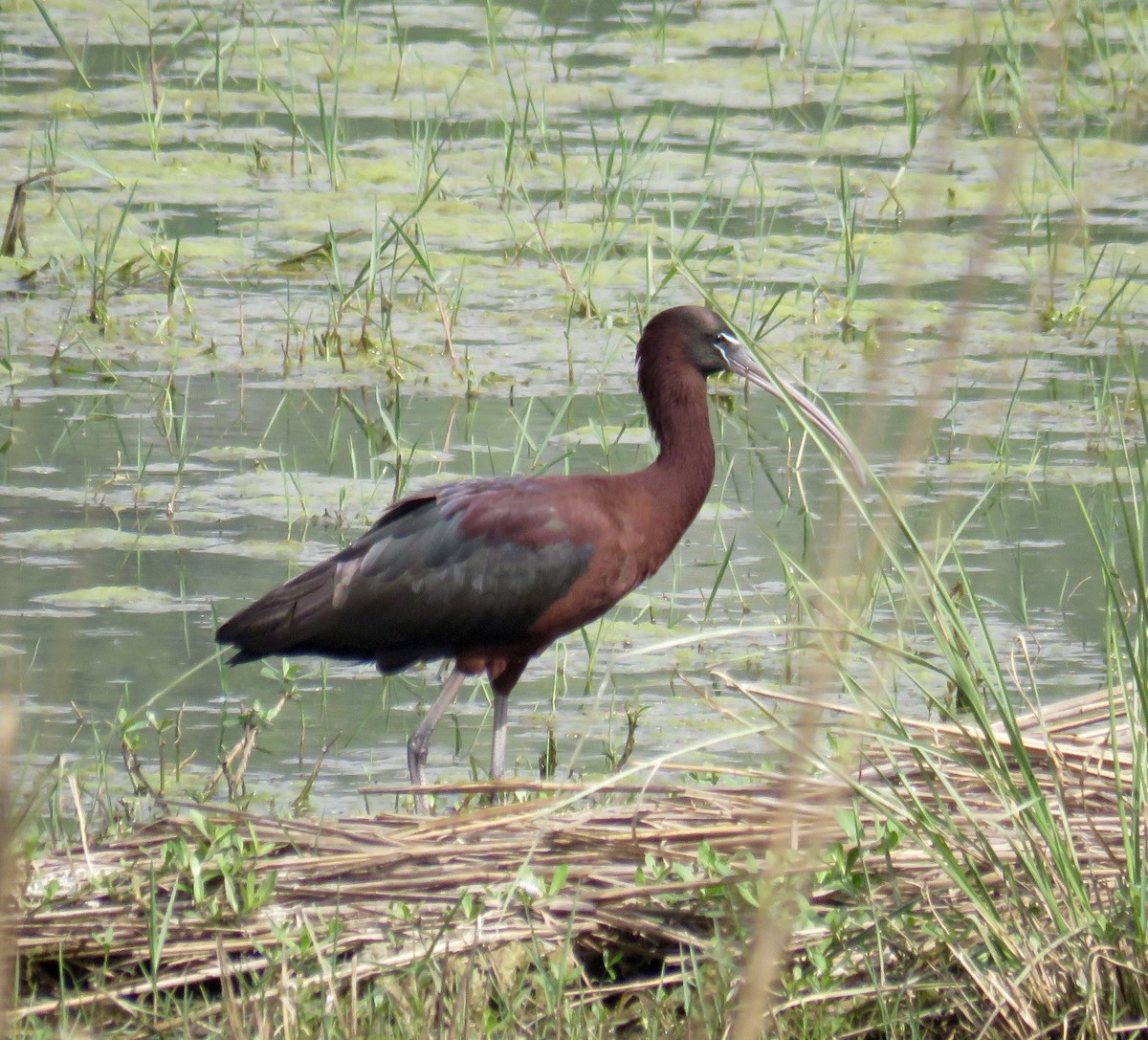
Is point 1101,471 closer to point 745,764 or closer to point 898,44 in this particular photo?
point 745,764

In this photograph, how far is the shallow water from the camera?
5180 millimetres

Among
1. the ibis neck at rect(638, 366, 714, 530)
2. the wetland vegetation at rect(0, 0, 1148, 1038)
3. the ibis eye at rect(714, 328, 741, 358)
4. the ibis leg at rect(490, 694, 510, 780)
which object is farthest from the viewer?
the ibis eye at rect(714, 328, 741, 358)

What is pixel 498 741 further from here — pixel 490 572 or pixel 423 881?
pixel 423 881

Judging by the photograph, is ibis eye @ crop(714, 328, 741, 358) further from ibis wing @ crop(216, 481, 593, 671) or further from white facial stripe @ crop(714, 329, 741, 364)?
ibis wing @ crop(216, 481, 593, 671)

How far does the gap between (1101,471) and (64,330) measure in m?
3.55

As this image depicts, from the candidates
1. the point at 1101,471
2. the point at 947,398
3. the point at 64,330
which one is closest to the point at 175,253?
the point at 64,330

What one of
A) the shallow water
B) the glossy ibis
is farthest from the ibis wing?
the shallow water

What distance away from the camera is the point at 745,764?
4.64m

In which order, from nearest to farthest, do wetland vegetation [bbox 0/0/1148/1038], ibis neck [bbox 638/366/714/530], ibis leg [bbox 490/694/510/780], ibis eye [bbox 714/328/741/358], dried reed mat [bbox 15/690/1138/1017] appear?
wetland vegetation [bbox 0/0/1148/1038], dried reed mat [bbox 15/690/1138/1017], ibis leg [bbox 490/694/510/780], ibis neck [bbox 638/366/714/530], ibis eye [bbox 714/328/741/358]

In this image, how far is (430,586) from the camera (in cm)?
480

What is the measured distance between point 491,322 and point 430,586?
2987 millimetres

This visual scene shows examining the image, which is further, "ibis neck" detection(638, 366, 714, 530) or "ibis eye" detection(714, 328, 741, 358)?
"ibis eye" detection(714, 328, 741, 358)

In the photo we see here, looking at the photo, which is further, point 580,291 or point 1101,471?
point 580,291

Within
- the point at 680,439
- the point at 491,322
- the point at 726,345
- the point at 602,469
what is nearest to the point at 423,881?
the point at 680,439
